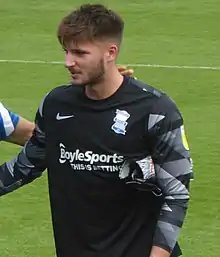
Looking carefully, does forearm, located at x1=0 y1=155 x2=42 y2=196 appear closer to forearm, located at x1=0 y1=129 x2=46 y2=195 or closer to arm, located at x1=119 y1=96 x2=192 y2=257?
forearm, located at x1=0 y1=129 x2=46 y2=195

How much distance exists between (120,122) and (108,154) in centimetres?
13

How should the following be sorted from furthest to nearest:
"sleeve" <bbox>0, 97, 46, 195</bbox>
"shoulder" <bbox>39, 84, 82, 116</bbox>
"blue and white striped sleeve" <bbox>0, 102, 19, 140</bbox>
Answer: "blue and white striped sleeve" <bbox>0, 102, 19, 140</bbox>, "sleeve" <bbox>0, 97, 46, 195</bbox>, "shoulder" <bbox>39, 84, 82, 116</bbox>

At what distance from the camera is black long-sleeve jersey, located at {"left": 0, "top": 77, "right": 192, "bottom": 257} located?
12.2ft

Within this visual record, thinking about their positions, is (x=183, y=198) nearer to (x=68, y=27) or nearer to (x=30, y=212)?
(x=68, y=27)

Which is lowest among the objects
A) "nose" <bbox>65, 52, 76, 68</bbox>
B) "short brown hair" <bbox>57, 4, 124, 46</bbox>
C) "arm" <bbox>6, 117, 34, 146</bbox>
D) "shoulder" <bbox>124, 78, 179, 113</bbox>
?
"arm" <bbox>6, 117, 34, 146</bbox>

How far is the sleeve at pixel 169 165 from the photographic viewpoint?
145 inches

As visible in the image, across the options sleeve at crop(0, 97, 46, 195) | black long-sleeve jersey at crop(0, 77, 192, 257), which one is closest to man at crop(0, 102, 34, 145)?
sleeve at crop(0, 97, 46, 195)

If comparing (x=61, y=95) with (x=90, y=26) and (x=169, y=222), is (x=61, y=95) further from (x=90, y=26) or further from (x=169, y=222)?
(x=169, y=222)

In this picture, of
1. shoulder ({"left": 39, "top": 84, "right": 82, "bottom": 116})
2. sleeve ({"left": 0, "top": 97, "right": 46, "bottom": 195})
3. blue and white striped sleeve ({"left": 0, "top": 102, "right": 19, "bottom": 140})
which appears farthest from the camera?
blue and white striped sleeve ({"left": 0, "top": 102, "right": 19, "bottom": 140})

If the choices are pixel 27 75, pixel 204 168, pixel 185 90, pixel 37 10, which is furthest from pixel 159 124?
pixel 37 10

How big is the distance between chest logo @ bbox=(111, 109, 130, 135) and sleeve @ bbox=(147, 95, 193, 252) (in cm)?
9

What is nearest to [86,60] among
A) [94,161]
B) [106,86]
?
[106,86]

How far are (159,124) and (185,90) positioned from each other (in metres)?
7.18

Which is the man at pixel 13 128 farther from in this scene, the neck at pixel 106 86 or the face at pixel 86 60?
the face at pixel 86 60
